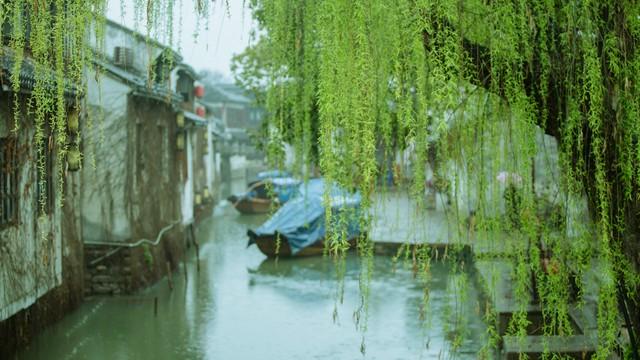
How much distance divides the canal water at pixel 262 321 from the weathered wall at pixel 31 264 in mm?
327

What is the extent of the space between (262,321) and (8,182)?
4190mm

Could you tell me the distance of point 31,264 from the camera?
9008mm

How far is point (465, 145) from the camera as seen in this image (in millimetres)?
3795

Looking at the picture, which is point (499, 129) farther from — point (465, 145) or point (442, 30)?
point (442, 30)

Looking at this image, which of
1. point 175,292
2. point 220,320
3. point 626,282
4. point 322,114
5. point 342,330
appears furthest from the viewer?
point 175,292

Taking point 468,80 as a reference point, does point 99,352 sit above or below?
below

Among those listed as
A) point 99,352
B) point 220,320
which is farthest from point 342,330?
point 99,352

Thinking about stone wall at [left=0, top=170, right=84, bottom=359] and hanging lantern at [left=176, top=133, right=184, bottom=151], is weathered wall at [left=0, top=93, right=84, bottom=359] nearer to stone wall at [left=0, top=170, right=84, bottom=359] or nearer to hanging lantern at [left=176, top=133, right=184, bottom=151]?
stone wall at [left=0, top=170, right=84, bottom=359]

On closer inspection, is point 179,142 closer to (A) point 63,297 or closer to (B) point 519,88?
(A) point 63,297

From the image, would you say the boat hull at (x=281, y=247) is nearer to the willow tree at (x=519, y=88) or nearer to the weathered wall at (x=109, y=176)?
the weathered wall at (x=109, y=176)

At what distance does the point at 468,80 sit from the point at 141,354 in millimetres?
7076

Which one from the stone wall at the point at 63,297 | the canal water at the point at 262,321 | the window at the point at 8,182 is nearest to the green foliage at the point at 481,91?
the canal water at the point at 262,321

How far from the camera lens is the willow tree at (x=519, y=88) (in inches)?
132

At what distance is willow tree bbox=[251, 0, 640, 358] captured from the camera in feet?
11.0
